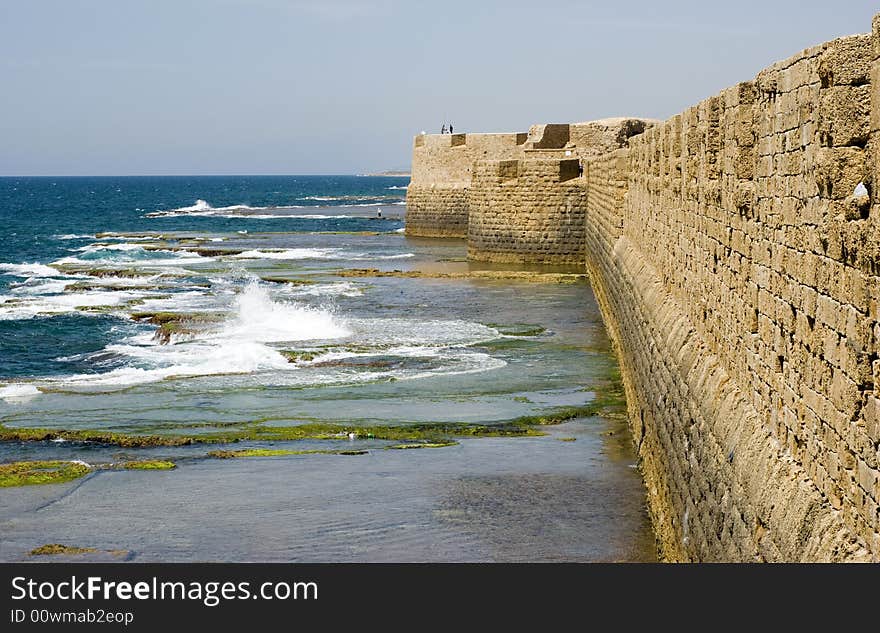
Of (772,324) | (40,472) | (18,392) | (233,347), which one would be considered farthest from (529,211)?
(772,324)

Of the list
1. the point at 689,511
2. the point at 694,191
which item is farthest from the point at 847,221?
the point at 694,191

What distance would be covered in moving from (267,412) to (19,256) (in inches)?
1331

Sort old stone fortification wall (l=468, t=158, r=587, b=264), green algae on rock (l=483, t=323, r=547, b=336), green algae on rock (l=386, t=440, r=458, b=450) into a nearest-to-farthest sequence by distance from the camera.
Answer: green algae on rock (l=386, t=440, r=458, b=450), green algae on rock (l=483, t=323, r=547, b=336), old stone fortification wall (l=468, t=158, r=587, b=264)

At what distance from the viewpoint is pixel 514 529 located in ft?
32.6

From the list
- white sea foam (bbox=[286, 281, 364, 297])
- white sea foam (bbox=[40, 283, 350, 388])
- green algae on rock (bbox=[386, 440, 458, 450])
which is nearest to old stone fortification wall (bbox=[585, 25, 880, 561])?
green algae on rock (bbox=[386, 440, 458, 450])

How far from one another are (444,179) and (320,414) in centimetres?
3319

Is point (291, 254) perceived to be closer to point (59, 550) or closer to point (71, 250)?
point (71, 250)

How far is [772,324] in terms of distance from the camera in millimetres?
6402

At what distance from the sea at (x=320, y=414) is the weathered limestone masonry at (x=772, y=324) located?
1128 millimetres

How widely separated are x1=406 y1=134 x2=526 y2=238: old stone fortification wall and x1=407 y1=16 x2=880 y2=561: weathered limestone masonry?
109ft

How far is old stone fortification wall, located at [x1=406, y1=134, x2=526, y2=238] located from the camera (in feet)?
149

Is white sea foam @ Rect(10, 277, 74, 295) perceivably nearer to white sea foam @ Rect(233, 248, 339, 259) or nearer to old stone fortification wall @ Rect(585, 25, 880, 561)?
white sea foam @ Rect(233, 248, 339, 259)

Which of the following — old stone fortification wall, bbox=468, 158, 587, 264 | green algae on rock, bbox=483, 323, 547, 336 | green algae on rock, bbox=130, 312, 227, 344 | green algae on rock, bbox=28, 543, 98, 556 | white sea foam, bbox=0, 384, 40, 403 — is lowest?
green algae on rock, bbox=483, 323, 547, 336
